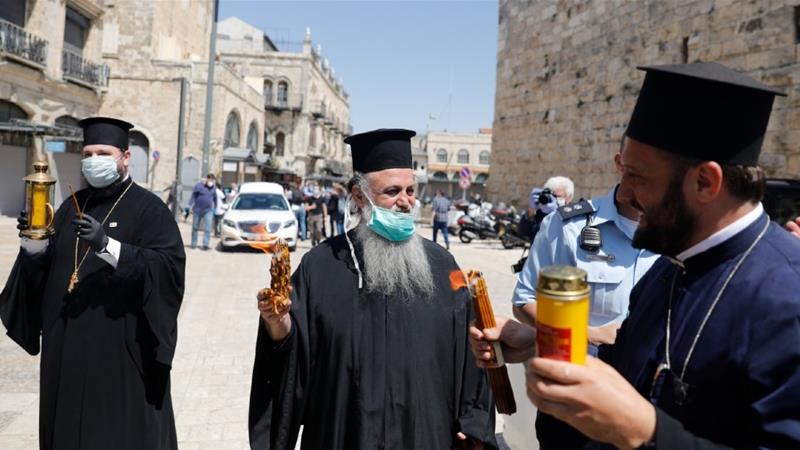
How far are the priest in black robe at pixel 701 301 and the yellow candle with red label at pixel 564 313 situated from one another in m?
0.03

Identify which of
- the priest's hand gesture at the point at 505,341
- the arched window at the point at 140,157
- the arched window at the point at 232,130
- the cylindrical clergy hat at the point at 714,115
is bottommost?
the priest's hand gesture at the point at 505,341

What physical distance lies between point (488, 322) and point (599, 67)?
49.4 feet

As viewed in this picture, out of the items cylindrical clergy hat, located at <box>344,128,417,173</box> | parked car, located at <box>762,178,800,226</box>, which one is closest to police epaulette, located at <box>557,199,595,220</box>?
cylindrical clergy hat, located at <box>344,128,417,173</box>

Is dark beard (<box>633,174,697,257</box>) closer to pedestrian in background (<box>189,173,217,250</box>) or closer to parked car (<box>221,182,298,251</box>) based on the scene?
parked car (<box>221,182,298,251</box>)

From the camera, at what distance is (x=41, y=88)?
1956cm

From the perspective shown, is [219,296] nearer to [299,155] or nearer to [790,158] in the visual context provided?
[790,158]

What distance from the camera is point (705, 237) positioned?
1.29 metres

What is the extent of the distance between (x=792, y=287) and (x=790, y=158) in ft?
32.9

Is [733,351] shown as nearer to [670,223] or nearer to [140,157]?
[670,223]

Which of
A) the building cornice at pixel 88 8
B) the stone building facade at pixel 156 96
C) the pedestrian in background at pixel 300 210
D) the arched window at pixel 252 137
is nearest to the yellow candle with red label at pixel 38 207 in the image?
the pedestrian in background at pixel 300 210

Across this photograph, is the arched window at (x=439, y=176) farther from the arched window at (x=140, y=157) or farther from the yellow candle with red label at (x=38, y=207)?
the yellow candle with red label at (x=38, y=207)

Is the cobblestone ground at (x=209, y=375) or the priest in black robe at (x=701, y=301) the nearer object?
the priest in black robe at (x=701, y=301)

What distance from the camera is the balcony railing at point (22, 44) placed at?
17.3 metres

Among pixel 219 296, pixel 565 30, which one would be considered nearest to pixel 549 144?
pixel 565 30
